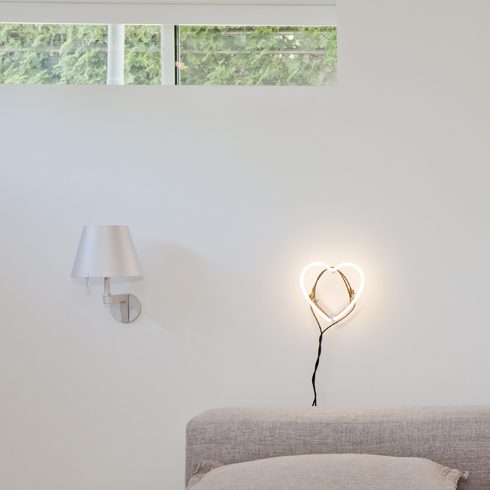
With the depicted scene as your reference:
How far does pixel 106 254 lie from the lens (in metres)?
2.51

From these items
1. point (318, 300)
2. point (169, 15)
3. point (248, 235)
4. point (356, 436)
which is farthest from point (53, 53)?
point (356, 436)

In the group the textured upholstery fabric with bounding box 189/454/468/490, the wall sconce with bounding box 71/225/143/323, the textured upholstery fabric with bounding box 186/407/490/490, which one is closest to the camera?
the textured upholstery fabric with bounding box 189/454/468/490

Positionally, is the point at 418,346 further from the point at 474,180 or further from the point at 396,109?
the point at 396,109

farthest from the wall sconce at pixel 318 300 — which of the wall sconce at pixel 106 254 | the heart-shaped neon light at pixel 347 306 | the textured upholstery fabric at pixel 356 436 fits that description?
the wall sconce at pixel 106 254

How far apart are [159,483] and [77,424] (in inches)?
13.0

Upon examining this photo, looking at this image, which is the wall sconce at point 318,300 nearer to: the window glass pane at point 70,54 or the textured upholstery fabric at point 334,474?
the textured upholstery fabric at point 334,474

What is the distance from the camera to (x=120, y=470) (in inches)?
106

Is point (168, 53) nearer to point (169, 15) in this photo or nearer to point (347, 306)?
point (169, 15)

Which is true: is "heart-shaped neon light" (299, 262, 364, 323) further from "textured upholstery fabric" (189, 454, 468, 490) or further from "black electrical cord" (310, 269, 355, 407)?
"textured upholstery fabric" (189, 454, 468, 490)

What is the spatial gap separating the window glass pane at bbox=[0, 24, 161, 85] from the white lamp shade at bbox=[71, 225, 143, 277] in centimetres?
59

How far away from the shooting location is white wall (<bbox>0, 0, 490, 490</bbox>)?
2.70 m

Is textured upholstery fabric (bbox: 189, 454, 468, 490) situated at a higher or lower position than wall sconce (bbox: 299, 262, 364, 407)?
lower

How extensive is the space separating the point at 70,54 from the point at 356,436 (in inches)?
62.6

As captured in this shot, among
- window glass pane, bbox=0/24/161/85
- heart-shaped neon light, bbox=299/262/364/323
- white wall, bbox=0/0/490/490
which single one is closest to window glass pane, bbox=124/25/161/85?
window glass pane, bbox=0/24/161/85
